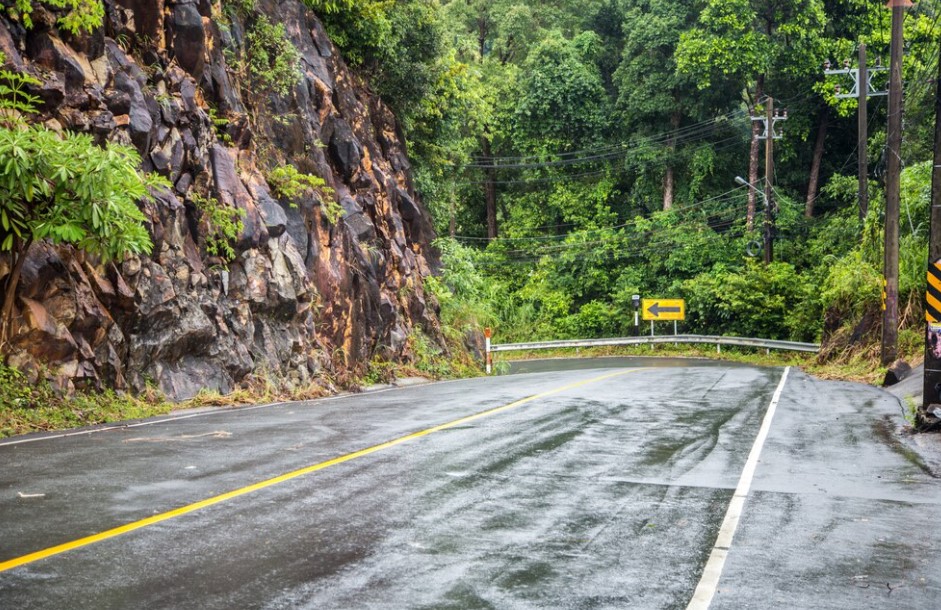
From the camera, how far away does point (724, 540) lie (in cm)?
723

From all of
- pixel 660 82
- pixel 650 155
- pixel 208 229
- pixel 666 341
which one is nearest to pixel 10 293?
pixel 208 229

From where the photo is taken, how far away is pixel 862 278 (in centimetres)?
3203

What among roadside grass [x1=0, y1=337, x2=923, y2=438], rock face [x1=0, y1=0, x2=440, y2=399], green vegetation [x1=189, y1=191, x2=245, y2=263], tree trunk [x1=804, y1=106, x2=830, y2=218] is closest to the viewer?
roadside grass [x1=0, y1=337, x2=923, y2=438]

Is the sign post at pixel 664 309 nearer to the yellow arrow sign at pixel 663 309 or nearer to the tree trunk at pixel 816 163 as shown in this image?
the yellow arrow sign at pixel 663 309

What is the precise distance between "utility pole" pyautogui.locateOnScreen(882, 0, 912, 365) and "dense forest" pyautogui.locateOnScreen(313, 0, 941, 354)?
3.84 meters

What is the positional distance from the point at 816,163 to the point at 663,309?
1101 centimetres

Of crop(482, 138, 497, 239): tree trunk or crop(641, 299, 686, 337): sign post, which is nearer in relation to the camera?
crop(641, 299, 686, 337): sign post

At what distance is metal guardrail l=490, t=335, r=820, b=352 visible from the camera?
43.0 metres

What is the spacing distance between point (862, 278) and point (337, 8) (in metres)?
19.3

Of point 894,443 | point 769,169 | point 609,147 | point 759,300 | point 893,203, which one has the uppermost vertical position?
point 609,147

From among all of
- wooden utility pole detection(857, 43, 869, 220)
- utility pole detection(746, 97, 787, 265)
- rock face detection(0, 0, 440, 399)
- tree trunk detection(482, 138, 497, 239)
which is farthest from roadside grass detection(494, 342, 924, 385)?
tree trunk detection(482, 138, 497, 239)

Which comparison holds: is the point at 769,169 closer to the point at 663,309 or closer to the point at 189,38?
the point at 663,309

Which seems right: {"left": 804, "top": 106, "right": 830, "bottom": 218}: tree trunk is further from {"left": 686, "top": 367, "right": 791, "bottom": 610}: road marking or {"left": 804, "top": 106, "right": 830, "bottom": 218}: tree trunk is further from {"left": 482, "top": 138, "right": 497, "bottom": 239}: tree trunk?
{"left": 686, "top": 367, "right": 791, "bottom": 610}: road marking

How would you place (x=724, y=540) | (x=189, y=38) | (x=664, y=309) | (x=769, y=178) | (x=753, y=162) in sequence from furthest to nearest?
(x=664, y=309), (x=753, y=162), (x=769, y=178), (x=189, y=38), (x=724, y=540)
